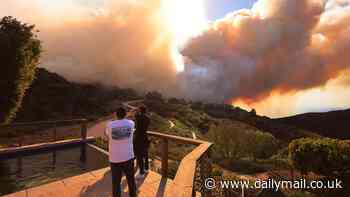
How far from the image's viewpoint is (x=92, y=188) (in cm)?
539

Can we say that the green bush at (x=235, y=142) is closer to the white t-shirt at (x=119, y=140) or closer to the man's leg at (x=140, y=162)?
the man's leg at (x=140, y=162)

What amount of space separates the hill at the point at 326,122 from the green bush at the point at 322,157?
86773 mm

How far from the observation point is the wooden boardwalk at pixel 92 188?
5.09 metres

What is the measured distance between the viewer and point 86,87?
222 ft

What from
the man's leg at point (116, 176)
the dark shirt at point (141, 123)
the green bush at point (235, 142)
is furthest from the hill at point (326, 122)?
the man's leg at point (116, 176)

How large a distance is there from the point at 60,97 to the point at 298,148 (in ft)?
134

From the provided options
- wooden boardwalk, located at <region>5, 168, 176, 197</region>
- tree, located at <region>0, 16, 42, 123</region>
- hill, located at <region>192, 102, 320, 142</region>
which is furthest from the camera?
hill, located at <region>192, 102, 320, 142</region>

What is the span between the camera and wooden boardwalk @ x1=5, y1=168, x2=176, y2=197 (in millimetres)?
5086

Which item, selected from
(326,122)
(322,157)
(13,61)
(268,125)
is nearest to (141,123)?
(13,61)

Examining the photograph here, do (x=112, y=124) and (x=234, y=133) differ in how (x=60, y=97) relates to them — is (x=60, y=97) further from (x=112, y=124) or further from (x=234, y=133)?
(x=112, y=124)

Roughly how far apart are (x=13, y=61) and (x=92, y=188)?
767 centimetres

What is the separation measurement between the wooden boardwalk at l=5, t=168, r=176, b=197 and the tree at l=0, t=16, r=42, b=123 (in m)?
6.44

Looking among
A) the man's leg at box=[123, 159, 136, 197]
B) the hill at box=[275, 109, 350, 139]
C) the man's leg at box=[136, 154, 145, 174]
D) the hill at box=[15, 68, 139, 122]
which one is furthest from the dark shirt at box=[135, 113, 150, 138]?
the hill at box=[275, 109, 350, 139]

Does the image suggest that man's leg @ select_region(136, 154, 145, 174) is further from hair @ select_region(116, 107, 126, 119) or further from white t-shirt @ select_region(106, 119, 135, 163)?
hair @ select_region(116, 107, 126, 119)
